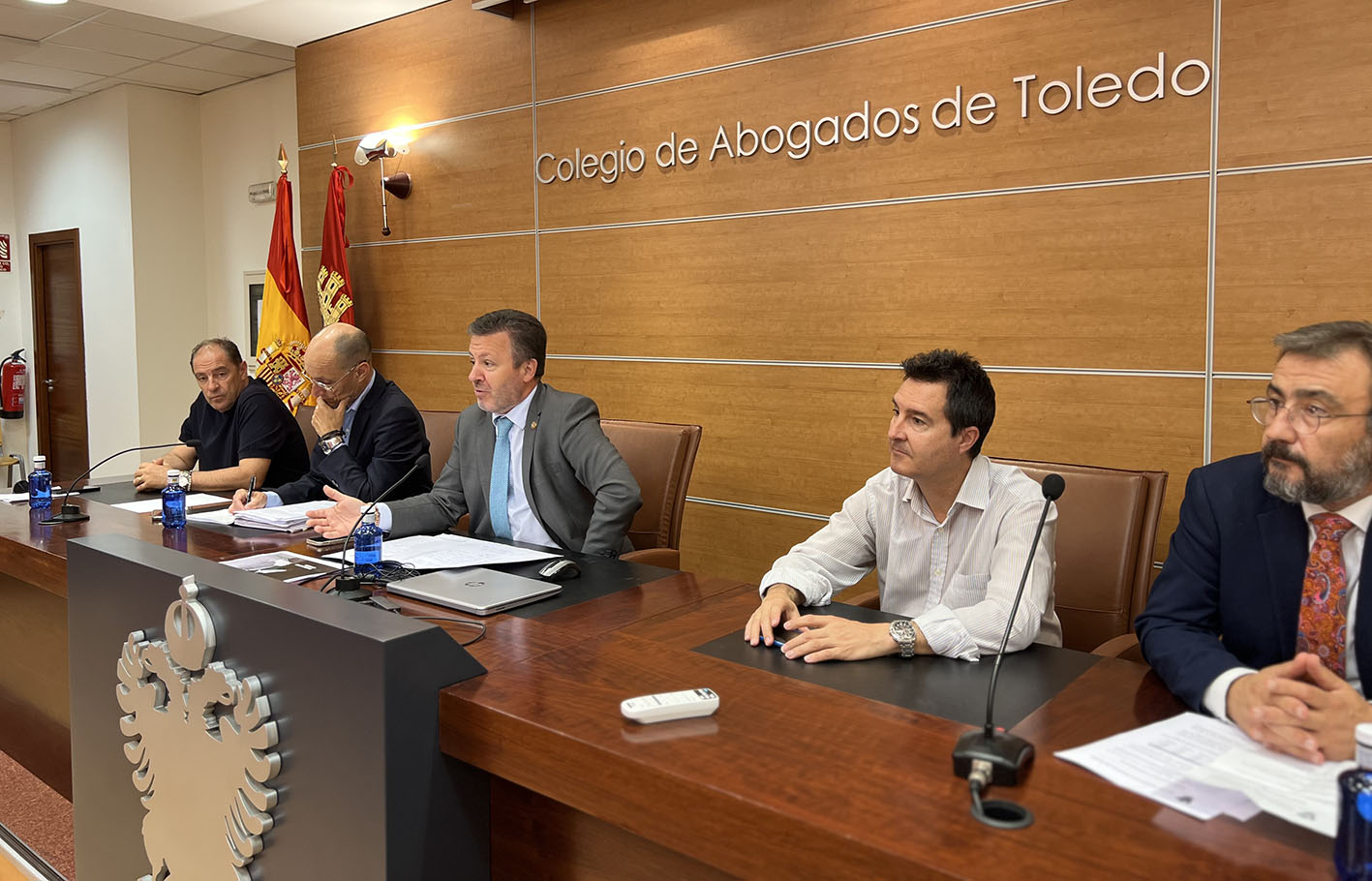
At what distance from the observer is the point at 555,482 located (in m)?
2.98

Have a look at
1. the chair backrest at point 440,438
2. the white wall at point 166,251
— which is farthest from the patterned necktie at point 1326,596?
the white wall at point 166,251

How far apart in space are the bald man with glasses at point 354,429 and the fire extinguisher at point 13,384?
6.47 m

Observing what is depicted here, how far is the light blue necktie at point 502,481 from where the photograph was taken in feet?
9.87

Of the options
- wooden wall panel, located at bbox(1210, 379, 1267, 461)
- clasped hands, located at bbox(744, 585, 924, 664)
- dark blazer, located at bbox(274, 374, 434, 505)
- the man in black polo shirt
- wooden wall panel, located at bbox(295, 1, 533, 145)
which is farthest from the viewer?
wooden wall panel, located at bbox(295, 1, 533, 145)

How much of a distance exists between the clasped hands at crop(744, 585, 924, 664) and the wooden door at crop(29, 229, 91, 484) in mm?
7688

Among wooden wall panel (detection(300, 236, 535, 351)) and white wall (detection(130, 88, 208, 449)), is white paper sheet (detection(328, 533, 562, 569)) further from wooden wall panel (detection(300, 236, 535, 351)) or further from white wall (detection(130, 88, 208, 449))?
white wall (detection(130, 88, 208, 449))

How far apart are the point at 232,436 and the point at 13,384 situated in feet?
19.3

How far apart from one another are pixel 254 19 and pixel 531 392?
10.5 feet

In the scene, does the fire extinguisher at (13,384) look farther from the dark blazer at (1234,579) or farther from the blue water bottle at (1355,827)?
the blue water bottle at (1355,827)

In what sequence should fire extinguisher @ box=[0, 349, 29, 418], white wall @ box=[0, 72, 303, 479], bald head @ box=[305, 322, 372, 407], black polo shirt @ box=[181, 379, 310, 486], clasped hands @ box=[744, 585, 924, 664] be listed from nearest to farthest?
1. clasped hands @ box=[744, 585, 924, 664]
2. bald head @ box=[305, 322, 372, 407]
3. black polo shirt @ box=[181, 379, 310, 486]
4. white wall @ box=[0, 72, 303, 479]
5. fire extinguisher @ box=[0, 349, 29, 418]

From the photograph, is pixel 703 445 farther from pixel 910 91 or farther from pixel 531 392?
pixel 910 91

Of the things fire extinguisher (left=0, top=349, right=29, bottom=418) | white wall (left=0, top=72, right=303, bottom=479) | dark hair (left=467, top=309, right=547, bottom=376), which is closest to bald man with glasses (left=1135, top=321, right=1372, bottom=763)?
dark hair (left=467, top=309, right=547, bottom=376)

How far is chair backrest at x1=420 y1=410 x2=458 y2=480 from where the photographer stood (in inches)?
148

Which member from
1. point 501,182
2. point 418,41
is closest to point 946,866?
point 501,182
